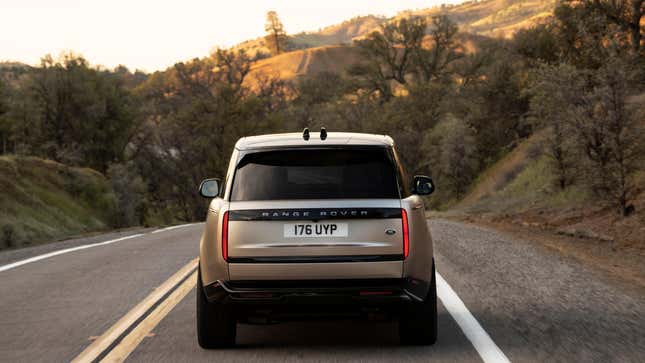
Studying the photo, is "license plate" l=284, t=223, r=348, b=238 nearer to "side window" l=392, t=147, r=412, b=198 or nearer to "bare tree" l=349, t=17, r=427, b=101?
"side window" l=392, t=147, r=412, b=198

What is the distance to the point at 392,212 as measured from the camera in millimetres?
6059

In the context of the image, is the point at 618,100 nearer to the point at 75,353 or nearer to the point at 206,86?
the point at 75,353

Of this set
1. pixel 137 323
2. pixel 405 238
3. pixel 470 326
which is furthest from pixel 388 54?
pixel 405 238

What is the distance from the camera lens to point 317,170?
6574 millimetres

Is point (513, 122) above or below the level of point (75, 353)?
below

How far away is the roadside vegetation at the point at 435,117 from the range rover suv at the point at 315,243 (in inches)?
572

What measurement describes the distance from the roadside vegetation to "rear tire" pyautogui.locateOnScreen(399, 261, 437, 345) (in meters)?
14.1

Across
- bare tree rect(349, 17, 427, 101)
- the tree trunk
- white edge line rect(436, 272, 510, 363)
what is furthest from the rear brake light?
bare tree rect(349, 17, 427, 101)

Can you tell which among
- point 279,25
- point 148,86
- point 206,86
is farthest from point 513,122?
point 279,25

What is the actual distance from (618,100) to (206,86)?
204ft

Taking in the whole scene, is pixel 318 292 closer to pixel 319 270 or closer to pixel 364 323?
pixel 319 270

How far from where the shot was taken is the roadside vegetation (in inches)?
845

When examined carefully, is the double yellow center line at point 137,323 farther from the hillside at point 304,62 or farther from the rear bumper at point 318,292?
the hillside at point 304,62

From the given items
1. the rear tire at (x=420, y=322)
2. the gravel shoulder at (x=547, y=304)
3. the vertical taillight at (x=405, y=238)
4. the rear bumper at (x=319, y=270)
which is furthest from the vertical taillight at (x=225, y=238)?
the gravel shoulder at (x=547, y=304)
